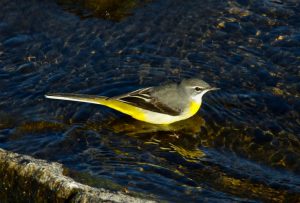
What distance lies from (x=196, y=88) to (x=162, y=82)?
0.99 meters

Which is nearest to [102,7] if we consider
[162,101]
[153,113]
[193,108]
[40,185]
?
[162,101]

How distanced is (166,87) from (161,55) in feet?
4.64

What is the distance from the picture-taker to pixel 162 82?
36.1ft

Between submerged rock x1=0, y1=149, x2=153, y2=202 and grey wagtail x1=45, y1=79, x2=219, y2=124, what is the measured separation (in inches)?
121

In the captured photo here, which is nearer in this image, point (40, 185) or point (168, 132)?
point (40, 185)

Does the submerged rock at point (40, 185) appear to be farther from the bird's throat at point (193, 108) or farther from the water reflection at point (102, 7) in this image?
the water reflection at point (102, 7)

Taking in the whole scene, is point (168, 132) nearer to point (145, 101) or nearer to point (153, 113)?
point (153, 113)

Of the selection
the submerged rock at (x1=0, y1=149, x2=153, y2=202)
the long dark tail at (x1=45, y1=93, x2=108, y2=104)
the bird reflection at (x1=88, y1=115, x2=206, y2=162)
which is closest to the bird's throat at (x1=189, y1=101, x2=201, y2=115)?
the bird reflection at (x1=88, y1=115, x2=206, y2=162)

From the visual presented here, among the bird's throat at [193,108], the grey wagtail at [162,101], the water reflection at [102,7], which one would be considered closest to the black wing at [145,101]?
the grey wagtail at [162,101]

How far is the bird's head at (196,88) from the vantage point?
33.2ft

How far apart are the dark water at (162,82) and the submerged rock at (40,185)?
0.41m

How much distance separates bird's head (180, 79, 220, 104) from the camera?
1013 centimetres

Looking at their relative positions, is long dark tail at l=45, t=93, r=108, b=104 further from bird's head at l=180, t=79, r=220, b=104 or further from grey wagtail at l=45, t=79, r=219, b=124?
bird's head at l=180, t=79, r=220, b=104

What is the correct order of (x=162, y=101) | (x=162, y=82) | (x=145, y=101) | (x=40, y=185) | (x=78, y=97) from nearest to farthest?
1. (x=40, y=185)
2. (x=78, y=97)
3. (x=145, y=101)
4. (x=162, y=101)
5. (x=162, y=82)
